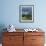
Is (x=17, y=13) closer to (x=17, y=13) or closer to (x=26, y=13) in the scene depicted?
(x=17, y=13)

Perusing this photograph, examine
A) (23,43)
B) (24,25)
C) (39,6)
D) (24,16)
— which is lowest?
(23,43)

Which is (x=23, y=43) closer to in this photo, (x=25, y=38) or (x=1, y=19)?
(x=25, y=38)

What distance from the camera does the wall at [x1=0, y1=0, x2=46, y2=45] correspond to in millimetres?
4121

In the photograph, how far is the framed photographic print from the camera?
4117 mm

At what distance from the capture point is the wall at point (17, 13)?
4.12 m

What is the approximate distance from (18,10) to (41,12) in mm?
764

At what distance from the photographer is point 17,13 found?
4.14m

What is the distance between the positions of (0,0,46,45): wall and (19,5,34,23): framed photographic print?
3.9 inches

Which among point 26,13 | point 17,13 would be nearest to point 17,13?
point 17,13

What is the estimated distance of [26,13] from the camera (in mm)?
4152

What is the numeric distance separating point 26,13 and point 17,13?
298mm

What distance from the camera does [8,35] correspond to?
3639mm

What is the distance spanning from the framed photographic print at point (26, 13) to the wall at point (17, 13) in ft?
0.33

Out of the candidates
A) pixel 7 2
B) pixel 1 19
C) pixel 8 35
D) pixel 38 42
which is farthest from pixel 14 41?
pixel 7 2
